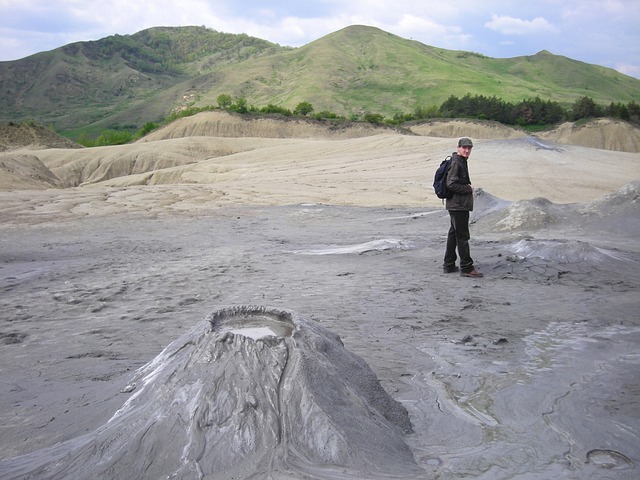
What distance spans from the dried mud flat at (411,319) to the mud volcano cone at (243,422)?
9 cm

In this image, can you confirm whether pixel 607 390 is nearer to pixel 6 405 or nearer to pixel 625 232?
pixel 6 405

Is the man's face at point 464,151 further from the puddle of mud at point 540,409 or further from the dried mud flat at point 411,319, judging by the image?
the puddle of mud at point 540,409

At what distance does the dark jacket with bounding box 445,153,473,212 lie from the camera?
21.9 ft

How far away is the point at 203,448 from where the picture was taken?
2496 mm

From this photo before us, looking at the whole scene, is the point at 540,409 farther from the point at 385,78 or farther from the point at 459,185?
the point at 385,78

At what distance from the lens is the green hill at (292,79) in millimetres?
83000

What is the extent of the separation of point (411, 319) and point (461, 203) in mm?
1982

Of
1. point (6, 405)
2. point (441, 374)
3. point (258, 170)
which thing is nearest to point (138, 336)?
point (6, 405)

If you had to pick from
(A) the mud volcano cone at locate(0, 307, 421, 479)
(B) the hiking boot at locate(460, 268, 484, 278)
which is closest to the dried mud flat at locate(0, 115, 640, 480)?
(A) the mud volcano cone at locate(0, 307, 421, 479)

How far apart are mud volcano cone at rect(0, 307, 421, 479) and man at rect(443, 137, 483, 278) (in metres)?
3.95

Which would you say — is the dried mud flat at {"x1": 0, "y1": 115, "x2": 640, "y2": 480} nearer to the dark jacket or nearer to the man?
the man

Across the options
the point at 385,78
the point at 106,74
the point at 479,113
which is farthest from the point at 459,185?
the point at 106,74

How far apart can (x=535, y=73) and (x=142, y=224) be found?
119m

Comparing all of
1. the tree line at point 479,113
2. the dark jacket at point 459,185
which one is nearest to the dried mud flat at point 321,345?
the dark jacket at point 459,185
